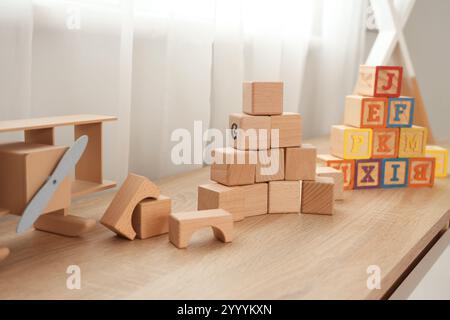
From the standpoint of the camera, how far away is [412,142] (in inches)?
45.0

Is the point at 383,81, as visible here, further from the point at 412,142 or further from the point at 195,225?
the point at 195,225

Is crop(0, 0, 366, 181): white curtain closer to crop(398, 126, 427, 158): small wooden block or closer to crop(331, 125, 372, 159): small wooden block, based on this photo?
crop(331, 125, 372, 159): small wooden block

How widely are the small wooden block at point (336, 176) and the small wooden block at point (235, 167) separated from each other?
19 centimetres

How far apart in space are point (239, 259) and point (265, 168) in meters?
0.25

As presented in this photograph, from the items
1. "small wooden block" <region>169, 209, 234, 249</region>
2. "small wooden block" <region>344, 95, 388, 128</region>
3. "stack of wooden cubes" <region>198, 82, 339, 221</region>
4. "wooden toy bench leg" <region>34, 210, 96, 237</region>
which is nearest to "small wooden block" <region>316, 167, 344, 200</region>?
"stack of wooden cubes" <region>198, 82, 339, 221</region>

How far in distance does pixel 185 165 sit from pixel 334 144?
38cm

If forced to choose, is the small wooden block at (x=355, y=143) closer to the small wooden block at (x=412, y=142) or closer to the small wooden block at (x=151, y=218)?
the small wooden block at (x=412, y=142)

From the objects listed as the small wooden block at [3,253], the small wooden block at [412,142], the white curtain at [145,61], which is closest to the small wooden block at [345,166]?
the small wooden block at [412,142]

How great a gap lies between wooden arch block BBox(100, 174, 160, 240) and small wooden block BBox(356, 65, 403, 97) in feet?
2.03

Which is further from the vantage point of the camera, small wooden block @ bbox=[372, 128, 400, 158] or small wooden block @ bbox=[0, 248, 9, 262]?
small wooden block @ bbox=[372, 128, 400, 158]

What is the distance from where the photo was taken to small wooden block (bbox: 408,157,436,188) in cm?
116

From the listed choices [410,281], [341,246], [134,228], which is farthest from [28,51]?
[410,281]

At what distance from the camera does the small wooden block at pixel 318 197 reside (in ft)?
2.96
